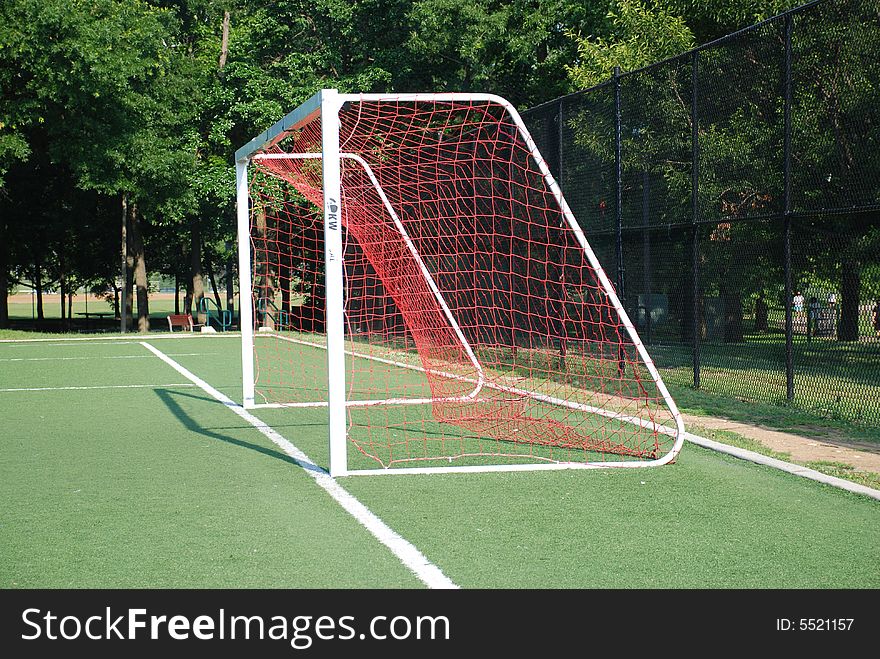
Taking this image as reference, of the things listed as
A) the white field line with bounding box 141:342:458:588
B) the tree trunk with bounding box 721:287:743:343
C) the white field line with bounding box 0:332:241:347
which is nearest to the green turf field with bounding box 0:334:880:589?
the white field line with bounding box 141:342:458:588

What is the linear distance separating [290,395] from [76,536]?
21.4ft

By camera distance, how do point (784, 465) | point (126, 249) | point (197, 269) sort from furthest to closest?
point (197, 269) < point (126, 249) < point (784, 465)

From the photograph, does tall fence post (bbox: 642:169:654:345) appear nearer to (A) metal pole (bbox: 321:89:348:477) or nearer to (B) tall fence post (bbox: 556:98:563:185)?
(B) tall fence post (bbox: 556:98:563:185)

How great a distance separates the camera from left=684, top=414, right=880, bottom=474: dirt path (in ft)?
23.4

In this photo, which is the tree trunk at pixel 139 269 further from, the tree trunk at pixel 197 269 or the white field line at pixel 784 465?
the white field line at pixel 784 465

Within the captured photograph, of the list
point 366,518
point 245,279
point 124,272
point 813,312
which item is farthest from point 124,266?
point 366,518

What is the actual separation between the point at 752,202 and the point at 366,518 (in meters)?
6.93

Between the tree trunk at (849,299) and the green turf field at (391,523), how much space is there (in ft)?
10.9

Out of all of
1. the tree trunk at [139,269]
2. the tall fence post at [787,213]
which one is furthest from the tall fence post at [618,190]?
the tree trunk at [139,269]

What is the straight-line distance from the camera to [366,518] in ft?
18.3

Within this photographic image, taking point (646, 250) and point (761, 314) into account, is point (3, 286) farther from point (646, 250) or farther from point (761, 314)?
point (761, 314)

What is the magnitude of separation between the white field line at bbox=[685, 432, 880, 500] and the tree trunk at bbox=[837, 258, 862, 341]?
9.20 feet

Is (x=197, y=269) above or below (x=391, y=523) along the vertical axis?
above

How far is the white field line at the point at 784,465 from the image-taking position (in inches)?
241
